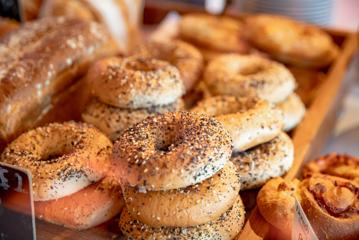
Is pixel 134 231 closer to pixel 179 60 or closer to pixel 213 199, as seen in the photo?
pixel 213 199

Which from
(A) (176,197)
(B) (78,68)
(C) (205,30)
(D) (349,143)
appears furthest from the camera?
(C) (205,30)

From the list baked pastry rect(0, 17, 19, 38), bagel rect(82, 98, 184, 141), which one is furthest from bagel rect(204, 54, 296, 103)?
baked pastry rect(0, 17, 19, 38)

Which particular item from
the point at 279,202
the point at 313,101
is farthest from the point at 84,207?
the point at 313,101

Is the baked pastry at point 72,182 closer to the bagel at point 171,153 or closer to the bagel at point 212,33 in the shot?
the bagel at point 171,153

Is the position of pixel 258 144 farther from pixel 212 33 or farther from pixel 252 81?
pixel 212 33

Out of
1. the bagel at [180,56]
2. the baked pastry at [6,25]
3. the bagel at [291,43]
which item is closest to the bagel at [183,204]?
the bagel at [180,56]

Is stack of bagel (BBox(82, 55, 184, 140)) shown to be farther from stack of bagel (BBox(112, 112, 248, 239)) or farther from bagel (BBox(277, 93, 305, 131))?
bagel (BBox(277, 93, 305, 131))

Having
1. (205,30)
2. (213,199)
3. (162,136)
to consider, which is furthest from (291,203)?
(205,30)
